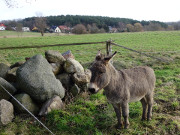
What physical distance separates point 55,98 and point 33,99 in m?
0.80

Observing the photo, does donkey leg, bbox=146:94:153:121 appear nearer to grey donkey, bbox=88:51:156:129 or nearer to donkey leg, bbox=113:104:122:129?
grey donkey, bbox=88:51:156:129

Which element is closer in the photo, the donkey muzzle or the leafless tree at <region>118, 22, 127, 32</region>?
the donkey muzzle

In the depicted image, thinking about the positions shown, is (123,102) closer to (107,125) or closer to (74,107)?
(107,125)

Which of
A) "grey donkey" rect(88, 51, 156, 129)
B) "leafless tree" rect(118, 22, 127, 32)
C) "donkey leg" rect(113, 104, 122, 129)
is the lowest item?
"donkey leg" rect(113, 104, 122, 129)

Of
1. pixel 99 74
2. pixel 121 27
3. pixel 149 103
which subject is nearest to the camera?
pixel 99 74

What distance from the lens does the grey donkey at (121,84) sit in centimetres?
335

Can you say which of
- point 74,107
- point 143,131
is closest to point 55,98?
point 74,107

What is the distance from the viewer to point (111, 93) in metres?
3.83

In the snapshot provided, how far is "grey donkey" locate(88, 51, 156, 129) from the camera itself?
132 inches

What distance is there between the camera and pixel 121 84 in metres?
3.96

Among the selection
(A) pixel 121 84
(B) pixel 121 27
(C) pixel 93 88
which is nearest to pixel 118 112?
(A) pixel 121 84

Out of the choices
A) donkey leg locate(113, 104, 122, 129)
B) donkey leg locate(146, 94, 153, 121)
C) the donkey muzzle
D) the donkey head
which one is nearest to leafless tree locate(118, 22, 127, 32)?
donkey leg locate(146, 94, 153, 121)

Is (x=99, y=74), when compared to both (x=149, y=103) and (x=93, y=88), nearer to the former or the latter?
(x=93, y=88)

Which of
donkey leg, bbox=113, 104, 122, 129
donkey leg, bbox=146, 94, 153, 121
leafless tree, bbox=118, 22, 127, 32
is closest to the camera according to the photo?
donkey leg, bbox=113, 104, 122, 129
